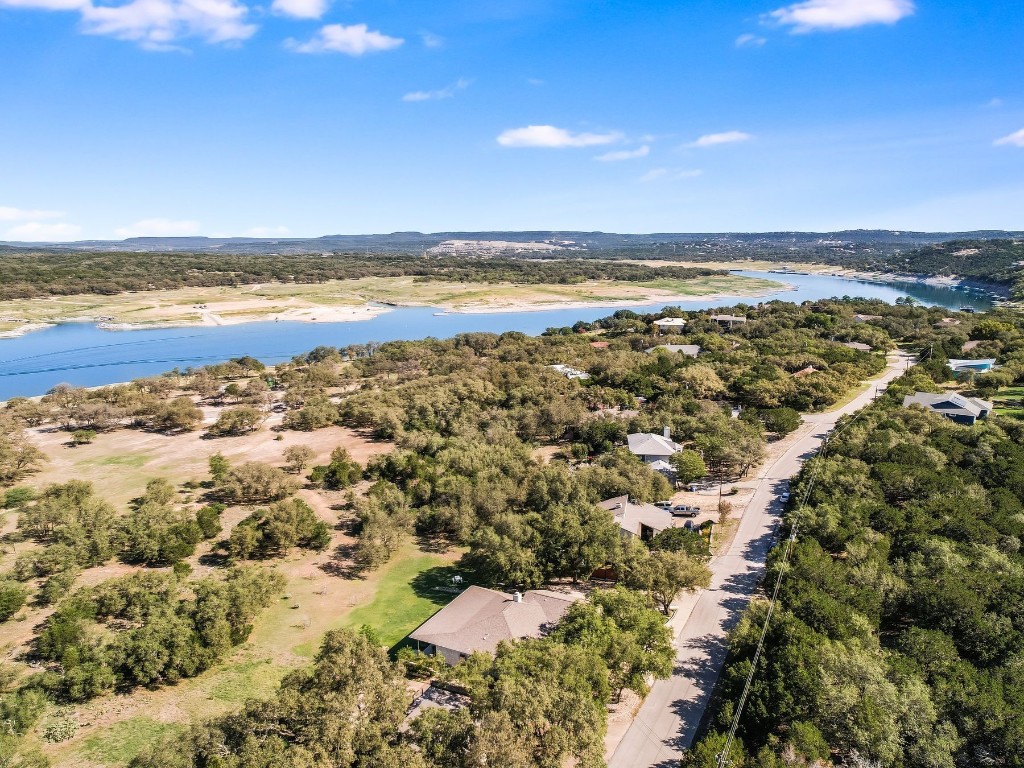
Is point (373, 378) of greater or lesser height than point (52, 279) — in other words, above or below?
below

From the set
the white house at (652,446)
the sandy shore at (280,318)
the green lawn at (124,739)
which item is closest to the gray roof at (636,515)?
the white house at (652,446)

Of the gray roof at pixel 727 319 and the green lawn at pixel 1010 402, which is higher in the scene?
the gray roof at pixel 727 319

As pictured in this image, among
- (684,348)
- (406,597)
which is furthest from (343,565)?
(684,348)

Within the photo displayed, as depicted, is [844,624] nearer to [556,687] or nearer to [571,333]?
[556,687]

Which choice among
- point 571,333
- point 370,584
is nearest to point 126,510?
point 370,584

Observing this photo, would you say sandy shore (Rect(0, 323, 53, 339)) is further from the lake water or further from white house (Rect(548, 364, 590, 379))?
white house (Rect(548, 364, 590, 379))

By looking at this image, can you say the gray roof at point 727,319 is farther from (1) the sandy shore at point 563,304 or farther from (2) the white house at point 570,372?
(2) the white house at point 570,372

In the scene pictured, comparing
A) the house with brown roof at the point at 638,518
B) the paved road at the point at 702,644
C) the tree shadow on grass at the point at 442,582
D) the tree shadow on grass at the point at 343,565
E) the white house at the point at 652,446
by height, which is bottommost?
the tree shadow on grass at the point at 442,582
